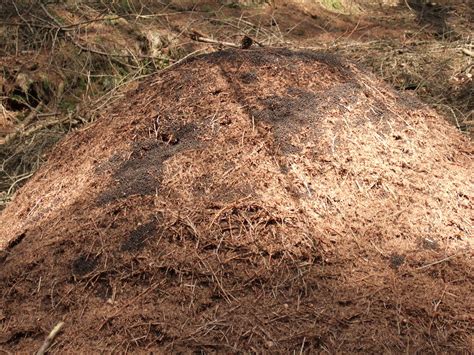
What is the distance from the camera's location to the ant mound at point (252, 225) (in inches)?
102

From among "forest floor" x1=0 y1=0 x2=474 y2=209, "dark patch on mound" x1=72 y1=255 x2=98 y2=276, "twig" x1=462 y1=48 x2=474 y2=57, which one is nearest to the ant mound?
"dark patch on mound" x1=72 y1=255 x2=98 y2=276

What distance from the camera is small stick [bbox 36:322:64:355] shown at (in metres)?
2.56

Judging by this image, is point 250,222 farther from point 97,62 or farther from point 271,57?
point 97,62

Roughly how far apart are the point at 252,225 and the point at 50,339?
45.3 inches

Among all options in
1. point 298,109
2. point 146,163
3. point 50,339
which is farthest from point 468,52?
point 50,339

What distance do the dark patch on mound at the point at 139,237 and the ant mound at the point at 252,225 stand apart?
2cm

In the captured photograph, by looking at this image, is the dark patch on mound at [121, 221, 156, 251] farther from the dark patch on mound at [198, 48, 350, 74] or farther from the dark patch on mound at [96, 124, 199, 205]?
the dark patch on mound at [198, 48, 350, 74]

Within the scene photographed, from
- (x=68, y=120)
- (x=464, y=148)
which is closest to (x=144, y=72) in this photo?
(x=68, y=120)

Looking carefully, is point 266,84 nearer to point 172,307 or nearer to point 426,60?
point 172,307

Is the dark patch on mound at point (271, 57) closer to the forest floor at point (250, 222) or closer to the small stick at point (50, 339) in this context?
the forest floor at point (250, 222)

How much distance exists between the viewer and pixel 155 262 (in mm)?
2818

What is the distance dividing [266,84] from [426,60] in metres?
4.46

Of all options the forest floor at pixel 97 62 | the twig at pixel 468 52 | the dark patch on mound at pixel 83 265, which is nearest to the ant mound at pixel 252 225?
the dark patch on mound at pixel 83 265

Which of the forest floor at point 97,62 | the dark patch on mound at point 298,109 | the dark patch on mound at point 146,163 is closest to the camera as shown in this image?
the dark patch on mound at point 146,163
